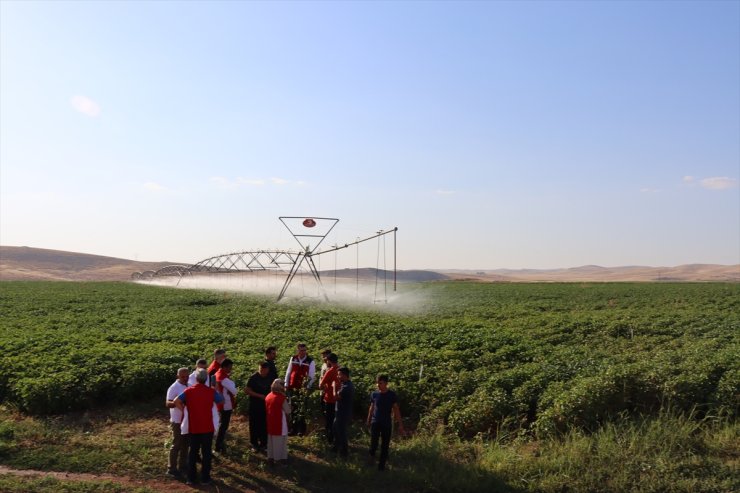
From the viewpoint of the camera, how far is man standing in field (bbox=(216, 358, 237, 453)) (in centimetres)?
1038

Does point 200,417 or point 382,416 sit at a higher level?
point 200,417

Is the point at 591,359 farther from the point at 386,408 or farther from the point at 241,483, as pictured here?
the point at 241,483

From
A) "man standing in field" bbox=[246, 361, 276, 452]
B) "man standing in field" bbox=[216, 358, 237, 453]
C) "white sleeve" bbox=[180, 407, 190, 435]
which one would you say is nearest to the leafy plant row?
"man standing in field" bbox=[246, 361, 276, 452]

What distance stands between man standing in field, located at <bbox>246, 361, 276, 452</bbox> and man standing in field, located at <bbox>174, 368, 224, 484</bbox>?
57.3 inches

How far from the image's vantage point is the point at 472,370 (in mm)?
15258

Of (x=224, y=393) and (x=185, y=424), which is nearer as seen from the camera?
(x=185, y=424)

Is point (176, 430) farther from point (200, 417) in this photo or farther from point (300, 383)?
point (300, 383)

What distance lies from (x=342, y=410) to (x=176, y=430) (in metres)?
2.76

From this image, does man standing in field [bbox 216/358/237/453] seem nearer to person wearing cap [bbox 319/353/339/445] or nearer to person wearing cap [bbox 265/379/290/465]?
person wearing cap [bbox 265/379/290/465]

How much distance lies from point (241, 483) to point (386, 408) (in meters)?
2.58

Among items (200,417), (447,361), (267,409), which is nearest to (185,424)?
(200,417)

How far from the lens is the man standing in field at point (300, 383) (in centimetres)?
1163

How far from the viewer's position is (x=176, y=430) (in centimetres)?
961

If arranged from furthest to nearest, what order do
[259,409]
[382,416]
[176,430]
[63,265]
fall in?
1. [63,265]
2. [259,409]
3. [382,416]
4. [176,430]
